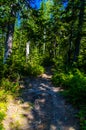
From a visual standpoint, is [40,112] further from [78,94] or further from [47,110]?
[78,94]

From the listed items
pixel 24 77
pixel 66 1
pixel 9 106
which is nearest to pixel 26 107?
pixel 9 106

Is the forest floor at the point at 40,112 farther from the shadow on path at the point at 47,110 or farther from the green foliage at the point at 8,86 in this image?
the green foliage at the point at 8,86

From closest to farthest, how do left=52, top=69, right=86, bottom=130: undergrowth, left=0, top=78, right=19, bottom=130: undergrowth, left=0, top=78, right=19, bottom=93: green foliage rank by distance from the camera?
left=52, top=69, right=86, bottom=130: undergrowth, left=0, top=78, right=19, bottom=130: undergrowth, left=0, top=78, right=19, bottom=93: green foliage

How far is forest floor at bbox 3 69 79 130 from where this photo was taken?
10.9 m

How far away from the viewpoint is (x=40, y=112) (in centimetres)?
1216

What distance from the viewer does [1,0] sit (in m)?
13.3

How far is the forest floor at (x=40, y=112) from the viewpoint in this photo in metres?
10.9

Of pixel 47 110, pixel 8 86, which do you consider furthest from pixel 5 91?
pixel 47 110

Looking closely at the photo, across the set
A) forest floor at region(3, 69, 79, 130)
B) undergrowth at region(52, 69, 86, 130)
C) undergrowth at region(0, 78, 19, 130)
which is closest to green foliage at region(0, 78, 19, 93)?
undergrowth at region(0, 78, 19, 130)

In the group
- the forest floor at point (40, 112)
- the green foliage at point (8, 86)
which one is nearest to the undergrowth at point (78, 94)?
the forest floor at point (40, 112)

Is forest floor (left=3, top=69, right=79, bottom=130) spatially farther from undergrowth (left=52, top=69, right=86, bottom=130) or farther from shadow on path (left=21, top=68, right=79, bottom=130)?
undergrowth (left=52, top=69, right=86, bottom=130)

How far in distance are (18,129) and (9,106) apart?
2.14 metres

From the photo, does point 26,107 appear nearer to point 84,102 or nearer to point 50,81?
point 84,102

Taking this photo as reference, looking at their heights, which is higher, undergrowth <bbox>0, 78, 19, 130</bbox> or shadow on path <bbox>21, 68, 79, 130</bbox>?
undergrowth <bbox>0, 78, 19, 130</bbox>
